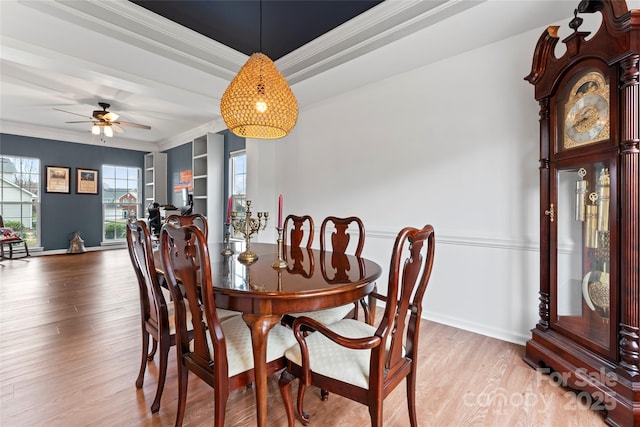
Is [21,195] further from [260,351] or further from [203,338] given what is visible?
[260,351]

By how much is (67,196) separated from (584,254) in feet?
29.0

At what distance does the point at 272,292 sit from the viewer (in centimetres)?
121

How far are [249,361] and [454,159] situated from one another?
244 centimetres

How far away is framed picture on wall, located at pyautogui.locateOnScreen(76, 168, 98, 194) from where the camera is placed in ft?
22.4

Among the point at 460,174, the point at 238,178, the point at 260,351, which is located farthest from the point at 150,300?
the point at 238,178

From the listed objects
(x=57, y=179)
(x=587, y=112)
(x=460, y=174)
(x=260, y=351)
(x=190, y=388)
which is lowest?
(x=190, y=388)

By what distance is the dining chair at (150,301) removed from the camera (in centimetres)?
152

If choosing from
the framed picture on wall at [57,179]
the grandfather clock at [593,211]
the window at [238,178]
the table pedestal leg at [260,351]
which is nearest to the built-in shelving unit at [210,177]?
the window at [238,178]

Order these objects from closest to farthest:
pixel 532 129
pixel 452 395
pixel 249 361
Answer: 1. pixel 249 361
2. pixel 452 395
3. pixel 532 129

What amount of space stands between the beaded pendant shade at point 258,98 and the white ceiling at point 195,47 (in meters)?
1.21

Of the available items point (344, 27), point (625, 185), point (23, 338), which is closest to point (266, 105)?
point (344, 27)

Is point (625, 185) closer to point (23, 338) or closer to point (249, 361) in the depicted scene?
point (249, 361)

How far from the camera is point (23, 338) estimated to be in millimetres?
2396

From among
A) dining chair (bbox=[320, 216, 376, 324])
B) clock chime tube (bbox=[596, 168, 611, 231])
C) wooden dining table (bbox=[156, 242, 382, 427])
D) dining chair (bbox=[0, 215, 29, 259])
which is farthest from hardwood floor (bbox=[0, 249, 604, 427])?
dining chair (bbox=[0, 215, 29, 259])
